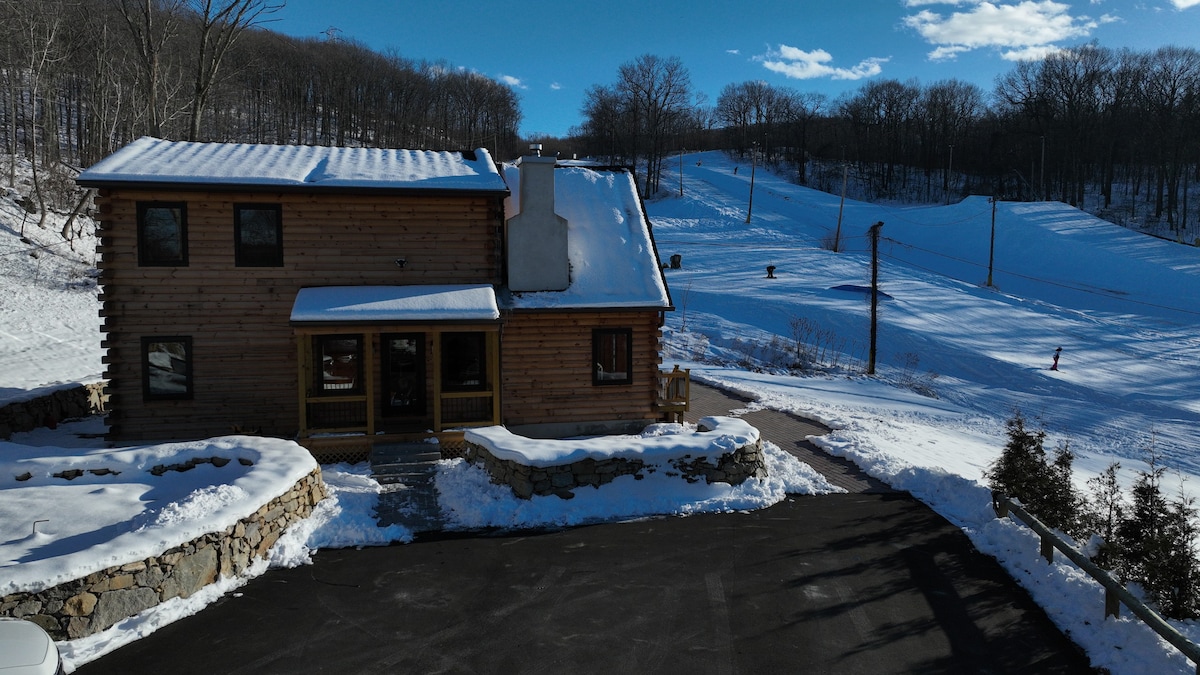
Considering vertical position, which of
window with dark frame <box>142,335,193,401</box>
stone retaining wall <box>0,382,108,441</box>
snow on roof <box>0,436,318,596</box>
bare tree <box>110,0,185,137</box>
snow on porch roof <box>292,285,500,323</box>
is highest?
bare tree <box>110,0,185,137</box>

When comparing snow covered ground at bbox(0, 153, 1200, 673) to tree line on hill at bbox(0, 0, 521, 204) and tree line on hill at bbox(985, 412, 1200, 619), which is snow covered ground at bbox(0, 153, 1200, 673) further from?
tree line on hill at bbox(0, 0, 521, 204)

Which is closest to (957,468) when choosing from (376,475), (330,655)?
(376,475)

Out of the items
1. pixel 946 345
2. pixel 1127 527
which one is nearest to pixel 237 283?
pixel 1127 527

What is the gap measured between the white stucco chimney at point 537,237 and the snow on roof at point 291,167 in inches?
34.9

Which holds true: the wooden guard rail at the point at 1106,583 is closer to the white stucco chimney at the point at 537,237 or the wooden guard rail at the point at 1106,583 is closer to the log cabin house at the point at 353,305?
the log cabin house at the point at 353,305

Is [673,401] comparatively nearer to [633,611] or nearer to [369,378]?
[369,378]

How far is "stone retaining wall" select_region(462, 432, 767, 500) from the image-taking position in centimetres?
1101

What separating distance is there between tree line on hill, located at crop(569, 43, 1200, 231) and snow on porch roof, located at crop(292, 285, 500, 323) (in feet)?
209

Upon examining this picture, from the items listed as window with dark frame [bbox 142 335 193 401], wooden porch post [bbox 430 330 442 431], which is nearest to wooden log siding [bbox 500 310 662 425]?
wooden porch post [bbox 430 330 442 431]

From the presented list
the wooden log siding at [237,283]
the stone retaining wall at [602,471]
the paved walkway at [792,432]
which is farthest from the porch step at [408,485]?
the paved walkway at [792,432]

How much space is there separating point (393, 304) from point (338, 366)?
2021 mm

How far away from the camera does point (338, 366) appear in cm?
1446

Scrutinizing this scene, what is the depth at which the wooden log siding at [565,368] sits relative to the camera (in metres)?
15.1

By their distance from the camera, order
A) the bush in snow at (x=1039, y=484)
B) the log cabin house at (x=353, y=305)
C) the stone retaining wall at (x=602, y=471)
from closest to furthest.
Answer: the bush in snow at (x=1039, y=484) < the stone retaining wall at (x=602, y=471) < the log cabin house at (x=353, y=305)
